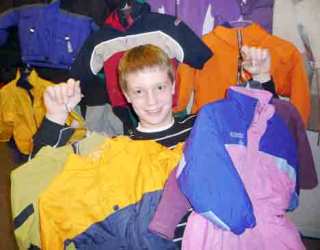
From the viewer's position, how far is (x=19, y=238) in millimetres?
1238

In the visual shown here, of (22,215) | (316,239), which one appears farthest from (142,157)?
(316,239)

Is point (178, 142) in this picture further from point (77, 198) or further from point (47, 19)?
point (47, 19)

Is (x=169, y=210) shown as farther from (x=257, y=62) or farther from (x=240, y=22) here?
(x=240, y=22)

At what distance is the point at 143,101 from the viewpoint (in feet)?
4.69

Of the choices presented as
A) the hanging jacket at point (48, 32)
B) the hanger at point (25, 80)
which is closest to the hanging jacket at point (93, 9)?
the hanging jacket at point (48, 32)

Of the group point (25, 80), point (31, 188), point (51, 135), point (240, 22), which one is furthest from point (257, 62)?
point (25, 80)

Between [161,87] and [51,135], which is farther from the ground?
[161,87]

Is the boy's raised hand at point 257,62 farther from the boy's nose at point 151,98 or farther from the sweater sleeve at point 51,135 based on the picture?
the sweater sleeve at point 51,135

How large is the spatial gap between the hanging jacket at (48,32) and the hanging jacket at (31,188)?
850mm

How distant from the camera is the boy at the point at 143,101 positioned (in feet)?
4.49

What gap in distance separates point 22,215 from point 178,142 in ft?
1.88

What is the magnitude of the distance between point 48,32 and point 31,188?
1.05 m

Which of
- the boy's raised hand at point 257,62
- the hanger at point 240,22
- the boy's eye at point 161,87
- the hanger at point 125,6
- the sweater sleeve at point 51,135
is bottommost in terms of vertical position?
the sweater sleeve at point 51,135

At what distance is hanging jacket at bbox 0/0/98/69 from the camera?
77.5 inches
